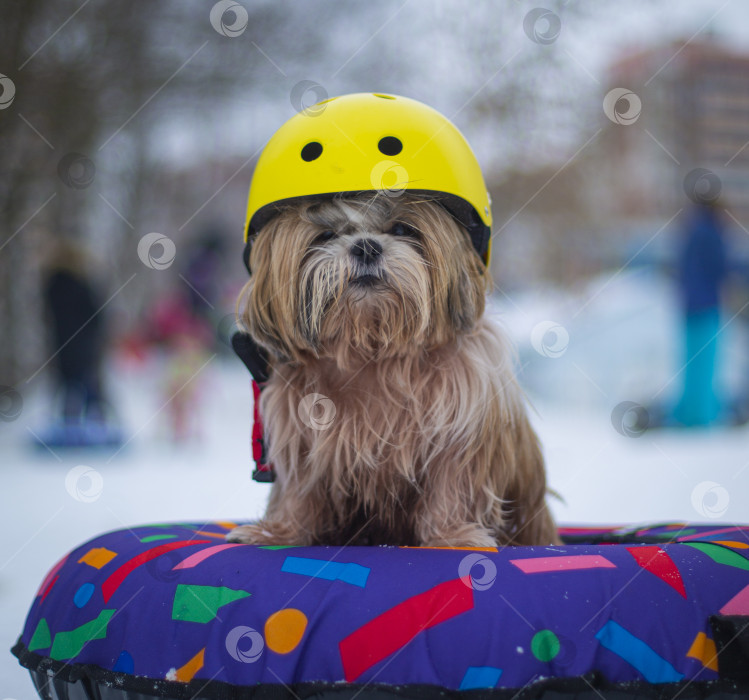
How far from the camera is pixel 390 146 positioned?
2.14 m

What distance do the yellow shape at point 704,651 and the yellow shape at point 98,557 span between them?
1.50 metres

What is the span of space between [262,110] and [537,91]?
401 centimetres

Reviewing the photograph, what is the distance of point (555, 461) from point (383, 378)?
401cm

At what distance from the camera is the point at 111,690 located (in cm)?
166

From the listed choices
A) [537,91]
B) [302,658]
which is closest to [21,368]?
[537,91]

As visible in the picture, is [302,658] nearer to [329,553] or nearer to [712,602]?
[329,553]
